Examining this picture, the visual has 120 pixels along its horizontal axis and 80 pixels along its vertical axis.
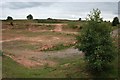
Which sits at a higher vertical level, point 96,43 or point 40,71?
point 96,43

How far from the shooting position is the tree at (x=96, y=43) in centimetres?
2114

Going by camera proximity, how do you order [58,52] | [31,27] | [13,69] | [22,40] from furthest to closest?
[31,27]
[22,40]
[58,52]
[13,69]

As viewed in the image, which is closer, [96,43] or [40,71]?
[96,43]

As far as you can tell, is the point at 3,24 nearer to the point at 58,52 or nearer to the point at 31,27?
the point at 31,27

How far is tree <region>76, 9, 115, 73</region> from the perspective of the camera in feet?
69.4

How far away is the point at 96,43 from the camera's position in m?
21.4

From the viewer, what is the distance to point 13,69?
2325 centimetres

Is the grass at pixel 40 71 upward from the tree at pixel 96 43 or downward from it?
downward

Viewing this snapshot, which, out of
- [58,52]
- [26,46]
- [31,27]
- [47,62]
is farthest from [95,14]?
[31,27]

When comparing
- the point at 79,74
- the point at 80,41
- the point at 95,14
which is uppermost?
the point at 95,14

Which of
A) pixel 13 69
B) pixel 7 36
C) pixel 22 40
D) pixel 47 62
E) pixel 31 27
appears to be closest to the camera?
pixel 13 69

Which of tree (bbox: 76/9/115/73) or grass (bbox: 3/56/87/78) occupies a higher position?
tree (bbox: 76/9/115/73)

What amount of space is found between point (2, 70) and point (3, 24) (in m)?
35.8

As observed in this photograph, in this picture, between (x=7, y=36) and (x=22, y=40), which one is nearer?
(x=22, y=40)
